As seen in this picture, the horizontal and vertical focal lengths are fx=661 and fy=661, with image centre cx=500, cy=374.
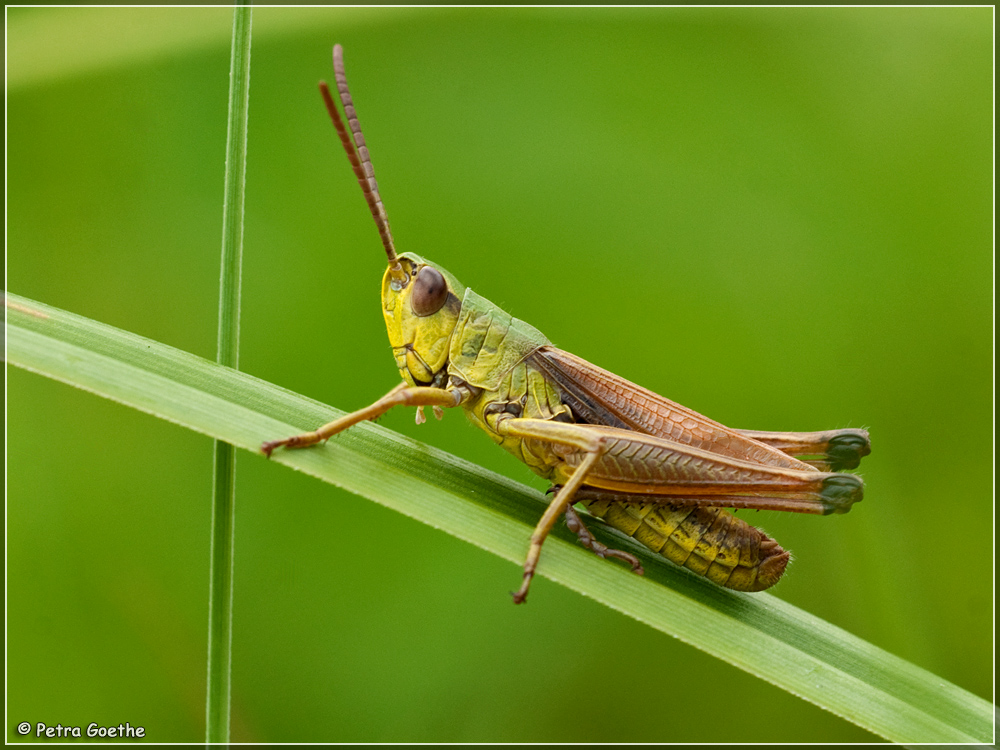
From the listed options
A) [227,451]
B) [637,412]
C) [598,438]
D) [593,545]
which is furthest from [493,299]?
[227,451]

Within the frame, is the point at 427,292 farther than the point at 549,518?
Yes

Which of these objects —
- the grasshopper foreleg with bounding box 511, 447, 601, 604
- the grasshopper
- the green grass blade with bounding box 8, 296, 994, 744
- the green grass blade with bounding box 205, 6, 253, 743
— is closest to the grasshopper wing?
the grasshopper

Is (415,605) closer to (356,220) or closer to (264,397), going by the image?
(264,397)

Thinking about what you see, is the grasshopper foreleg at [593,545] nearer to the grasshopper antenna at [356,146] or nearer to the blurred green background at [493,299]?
the blurred green background at [493,299]

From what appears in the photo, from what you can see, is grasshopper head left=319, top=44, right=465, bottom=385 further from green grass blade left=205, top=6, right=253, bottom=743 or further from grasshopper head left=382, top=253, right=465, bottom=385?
green grass blade left=205, top=6, right=253, bottom=743

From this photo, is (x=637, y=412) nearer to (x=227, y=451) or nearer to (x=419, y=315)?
(x=419, y=315)

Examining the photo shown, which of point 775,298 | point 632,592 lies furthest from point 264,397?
point 775,298

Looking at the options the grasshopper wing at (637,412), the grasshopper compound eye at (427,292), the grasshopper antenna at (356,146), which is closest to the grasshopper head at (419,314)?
the grasshopper compound eye at (427,292)
